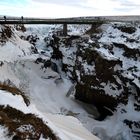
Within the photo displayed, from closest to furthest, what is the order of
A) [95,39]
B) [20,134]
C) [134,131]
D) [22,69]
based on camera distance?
[20,134], [134,131], [22,69], [95,39]

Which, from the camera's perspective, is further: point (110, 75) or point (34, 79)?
point (34, 79)

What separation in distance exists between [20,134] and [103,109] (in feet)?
67.3

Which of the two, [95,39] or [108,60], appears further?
[95,39]

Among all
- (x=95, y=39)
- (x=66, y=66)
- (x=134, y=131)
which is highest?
(x=95, y=39)

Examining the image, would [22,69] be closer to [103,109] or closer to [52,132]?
[103,109]

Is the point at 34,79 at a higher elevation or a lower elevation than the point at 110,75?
lower

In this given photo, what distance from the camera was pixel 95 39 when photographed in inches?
1359

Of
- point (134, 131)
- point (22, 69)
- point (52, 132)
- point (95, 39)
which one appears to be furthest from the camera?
point (95, 39)

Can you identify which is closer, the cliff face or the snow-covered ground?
the cliff face

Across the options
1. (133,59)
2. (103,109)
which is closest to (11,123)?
(103,109)

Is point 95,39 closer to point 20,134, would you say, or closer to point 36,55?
point 36,55

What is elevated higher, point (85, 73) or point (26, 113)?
point (26, 113)

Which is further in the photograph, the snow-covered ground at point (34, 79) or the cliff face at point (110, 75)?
the snow-covered ground at point (34, 79)

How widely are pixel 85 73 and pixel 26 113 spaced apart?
790 inches
